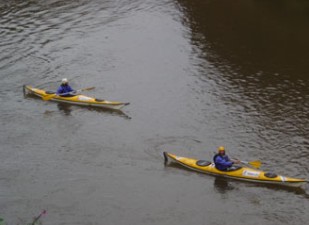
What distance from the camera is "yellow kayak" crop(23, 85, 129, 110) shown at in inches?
1310

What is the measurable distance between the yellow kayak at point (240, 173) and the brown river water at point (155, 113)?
38 centimetres

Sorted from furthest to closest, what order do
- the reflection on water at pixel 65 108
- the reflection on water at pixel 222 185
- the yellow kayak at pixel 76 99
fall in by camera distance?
the reflection on water at pixel 65 108 < the yellow kayak at pixel 76 99 < the reflection on water at pixel 222 185

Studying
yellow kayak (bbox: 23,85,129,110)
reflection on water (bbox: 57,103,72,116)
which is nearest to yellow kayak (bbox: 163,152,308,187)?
yellow kayak (bbox: 23,85,129,110)

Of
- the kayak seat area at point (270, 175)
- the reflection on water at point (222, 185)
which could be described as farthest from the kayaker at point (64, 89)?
the kayak seat area at point (270, 175)

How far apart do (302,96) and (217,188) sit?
12706 millimetres

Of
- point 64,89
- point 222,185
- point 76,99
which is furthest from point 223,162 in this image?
point 64,89

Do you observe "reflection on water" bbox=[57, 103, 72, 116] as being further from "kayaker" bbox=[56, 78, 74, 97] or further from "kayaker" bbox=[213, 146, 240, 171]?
"kayaker" bbox=[213, 146, 240, 171]

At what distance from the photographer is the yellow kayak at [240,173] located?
24172 millimetres

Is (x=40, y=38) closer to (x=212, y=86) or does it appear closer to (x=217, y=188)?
(x=212, y=86)

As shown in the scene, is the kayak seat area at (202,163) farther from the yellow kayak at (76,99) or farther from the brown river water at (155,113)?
the yellow kayak at (76,99)

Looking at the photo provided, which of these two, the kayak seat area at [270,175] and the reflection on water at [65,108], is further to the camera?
the reflection on water at [65,108]

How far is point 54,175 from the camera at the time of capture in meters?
26.8

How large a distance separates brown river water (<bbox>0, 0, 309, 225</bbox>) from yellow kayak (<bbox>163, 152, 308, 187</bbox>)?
0.38m

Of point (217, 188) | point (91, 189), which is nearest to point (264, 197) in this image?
point (217, 188)
